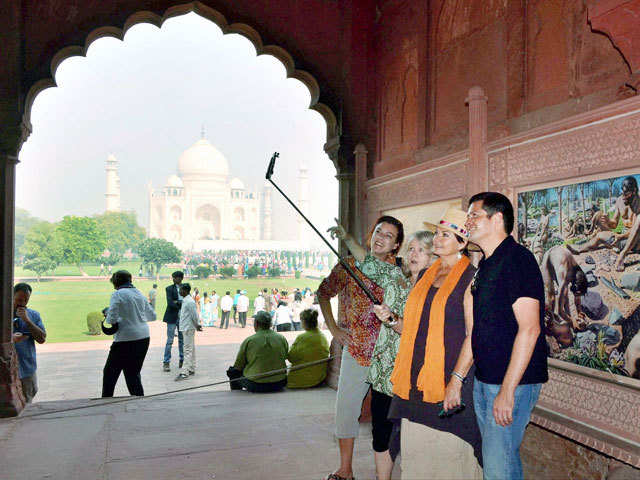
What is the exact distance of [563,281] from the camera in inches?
104

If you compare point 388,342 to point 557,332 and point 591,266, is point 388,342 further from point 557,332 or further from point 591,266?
point 591,266

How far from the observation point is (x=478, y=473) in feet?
6.88

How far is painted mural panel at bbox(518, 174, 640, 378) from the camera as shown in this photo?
228cm

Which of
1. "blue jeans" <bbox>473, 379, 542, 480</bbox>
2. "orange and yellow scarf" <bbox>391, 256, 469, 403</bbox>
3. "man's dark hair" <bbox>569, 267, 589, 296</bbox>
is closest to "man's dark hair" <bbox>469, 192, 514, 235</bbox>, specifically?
"orange and yellow scarf" <bbox>391, 256, 469, 403</bbox>

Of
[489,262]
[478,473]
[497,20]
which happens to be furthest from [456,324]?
[497,20]

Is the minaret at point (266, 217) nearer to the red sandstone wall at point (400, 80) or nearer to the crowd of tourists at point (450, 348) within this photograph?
the red sandstone wall at point (400, 80)

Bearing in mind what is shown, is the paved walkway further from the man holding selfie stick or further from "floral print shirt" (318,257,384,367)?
"floral print shirt" (318,257,384,367)

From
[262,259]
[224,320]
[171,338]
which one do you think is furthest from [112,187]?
[171,338]

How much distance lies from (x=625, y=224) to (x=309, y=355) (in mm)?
3580

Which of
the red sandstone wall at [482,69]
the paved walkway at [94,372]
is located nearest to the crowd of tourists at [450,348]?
the red sandstone wall at [482,69]

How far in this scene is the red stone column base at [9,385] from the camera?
4430mm

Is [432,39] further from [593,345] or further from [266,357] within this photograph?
[266,357]

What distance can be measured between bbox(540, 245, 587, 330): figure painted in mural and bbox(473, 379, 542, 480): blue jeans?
0.77 m

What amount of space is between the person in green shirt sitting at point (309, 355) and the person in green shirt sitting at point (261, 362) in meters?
0.10
